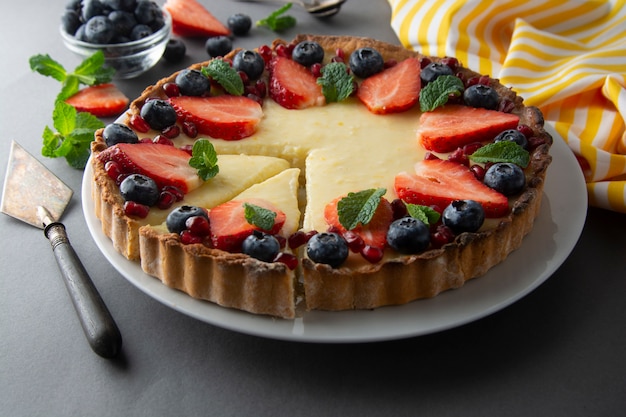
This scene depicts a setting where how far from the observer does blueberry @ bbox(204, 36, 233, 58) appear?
456 centimetres

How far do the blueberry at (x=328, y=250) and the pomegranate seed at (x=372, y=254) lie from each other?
2.8 inches

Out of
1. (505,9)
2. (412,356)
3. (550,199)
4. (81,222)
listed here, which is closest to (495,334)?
(412,356)

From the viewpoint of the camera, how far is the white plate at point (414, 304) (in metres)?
2.44

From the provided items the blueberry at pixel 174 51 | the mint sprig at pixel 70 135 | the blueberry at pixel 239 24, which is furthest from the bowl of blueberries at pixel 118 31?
the mint sprig at pixel 70 135

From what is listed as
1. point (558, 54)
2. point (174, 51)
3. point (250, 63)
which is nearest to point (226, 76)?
point (250, 63)

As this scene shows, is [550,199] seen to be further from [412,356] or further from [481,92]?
[412,356]

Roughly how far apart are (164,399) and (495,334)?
47.7 inches

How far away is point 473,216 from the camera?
2613 mm

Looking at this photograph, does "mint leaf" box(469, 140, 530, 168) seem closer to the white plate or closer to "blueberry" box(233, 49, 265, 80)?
the white plate

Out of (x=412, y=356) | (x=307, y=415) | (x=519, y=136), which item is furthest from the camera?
(x=519, y=136)

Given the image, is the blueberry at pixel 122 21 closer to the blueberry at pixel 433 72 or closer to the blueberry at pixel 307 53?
the blueberry at pixel 307 53

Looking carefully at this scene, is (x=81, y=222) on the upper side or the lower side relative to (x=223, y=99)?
lower

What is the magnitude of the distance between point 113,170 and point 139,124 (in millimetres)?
402

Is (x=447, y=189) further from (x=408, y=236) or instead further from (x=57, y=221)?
(x=57, y=221)
